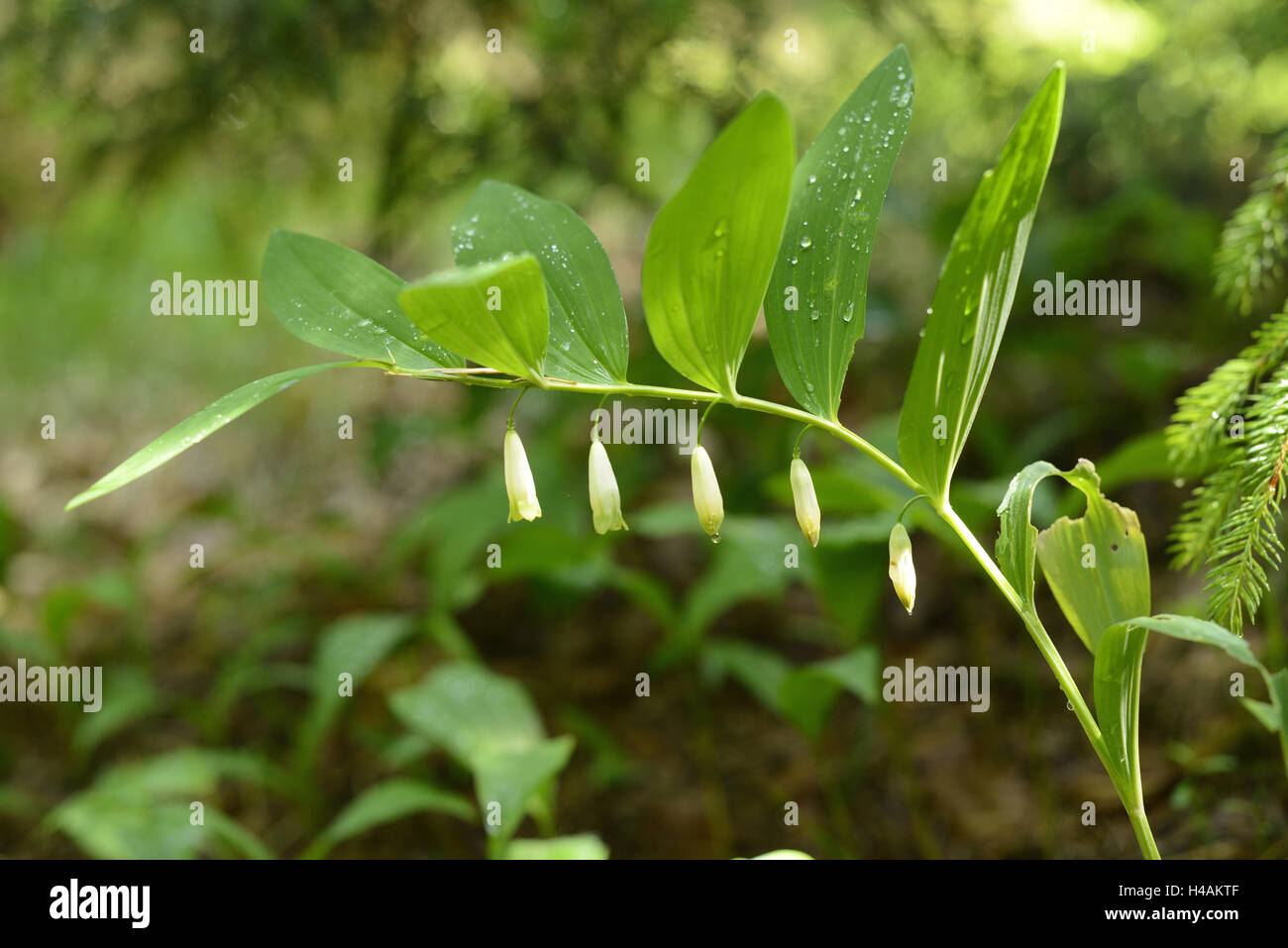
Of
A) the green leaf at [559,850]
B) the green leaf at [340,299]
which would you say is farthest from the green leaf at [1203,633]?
the green leaf at [559,850]

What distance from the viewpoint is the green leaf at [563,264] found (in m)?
0.79

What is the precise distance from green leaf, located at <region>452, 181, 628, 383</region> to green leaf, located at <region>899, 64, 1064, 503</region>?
10.7 inches

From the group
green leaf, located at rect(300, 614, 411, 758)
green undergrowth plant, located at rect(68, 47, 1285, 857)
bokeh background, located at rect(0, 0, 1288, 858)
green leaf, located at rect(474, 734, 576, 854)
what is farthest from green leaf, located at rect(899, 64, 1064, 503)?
green leaf, located at rect(300, 614, 411, 758)

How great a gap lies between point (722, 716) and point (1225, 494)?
4.81ft

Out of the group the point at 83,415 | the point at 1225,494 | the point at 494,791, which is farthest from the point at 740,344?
the point at 83,415

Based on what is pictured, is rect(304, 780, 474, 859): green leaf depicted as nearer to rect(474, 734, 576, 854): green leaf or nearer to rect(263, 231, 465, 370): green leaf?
rect(474, 734, 576, 854): green leaf

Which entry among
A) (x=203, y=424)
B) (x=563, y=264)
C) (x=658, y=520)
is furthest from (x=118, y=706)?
(x=563, y=264)

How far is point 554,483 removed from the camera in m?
2.24

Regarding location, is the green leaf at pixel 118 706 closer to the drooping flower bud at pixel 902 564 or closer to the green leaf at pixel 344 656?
the green leaf at pixel 344 656

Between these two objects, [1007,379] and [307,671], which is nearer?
[307,671]

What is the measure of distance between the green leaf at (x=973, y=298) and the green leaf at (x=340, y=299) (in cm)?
41

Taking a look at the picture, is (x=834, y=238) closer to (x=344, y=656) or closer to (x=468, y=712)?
(x=468, y=712)
